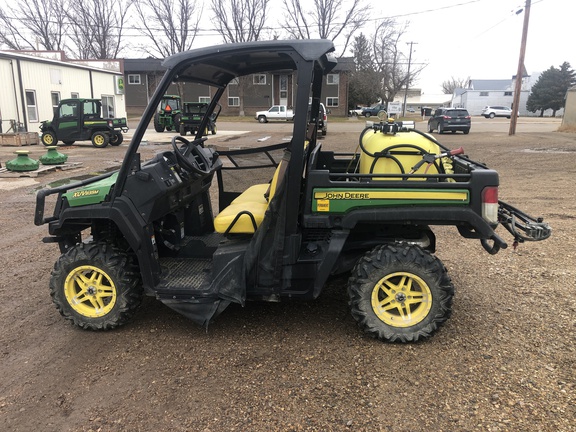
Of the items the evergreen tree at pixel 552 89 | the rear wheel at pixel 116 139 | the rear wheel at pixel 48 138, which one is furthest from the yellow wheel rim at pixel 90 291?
the evergreen tree at pixel 552 89

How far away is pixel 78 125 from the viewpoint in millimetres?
18688

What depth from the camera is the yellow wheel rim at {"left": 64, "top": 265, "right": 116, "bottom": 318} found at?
3480 mm

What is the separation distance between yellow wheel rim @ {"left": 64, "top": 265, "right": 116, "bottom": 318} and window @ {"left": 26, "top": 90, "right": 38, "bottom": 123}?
21623 mm

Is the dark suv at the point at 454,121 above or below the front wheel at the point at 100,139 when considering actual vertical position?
above

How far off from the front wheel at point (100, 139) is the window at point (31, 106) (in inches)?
211

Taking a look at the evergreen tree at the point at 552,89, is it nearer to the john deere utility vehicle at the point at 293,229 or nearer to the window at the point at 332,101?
the window at the point at 332,101

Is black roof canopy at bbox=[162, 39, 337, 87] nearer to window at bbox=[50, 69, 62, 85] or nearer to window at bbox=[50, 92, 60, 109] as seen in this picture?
window at bbox=[50, 69, 62, 85]

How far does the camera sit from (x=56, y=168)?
12.4m

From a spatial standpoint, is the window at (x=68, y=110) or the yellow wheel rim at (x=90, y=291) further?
the window at (x=68, y=110)

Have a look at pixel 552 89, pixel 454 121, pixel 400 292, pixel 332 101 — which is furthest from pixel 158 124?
pixel 552 89

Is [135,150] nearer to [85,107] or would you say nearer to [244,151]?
[244,151]

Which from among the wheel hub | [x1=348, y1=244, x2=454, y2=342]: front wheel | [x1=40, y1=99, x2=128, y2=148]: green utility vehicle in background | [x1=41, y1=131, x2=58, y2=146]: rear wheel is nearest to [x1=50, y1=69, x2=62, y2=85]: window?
[x1=40, y1=99, x2=128, y2=148]: green utility vehicle in background

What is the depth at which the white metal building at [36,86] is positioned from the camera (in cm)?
2014

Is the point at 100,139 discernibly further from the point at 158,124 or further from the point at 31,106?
the point at 158,124
